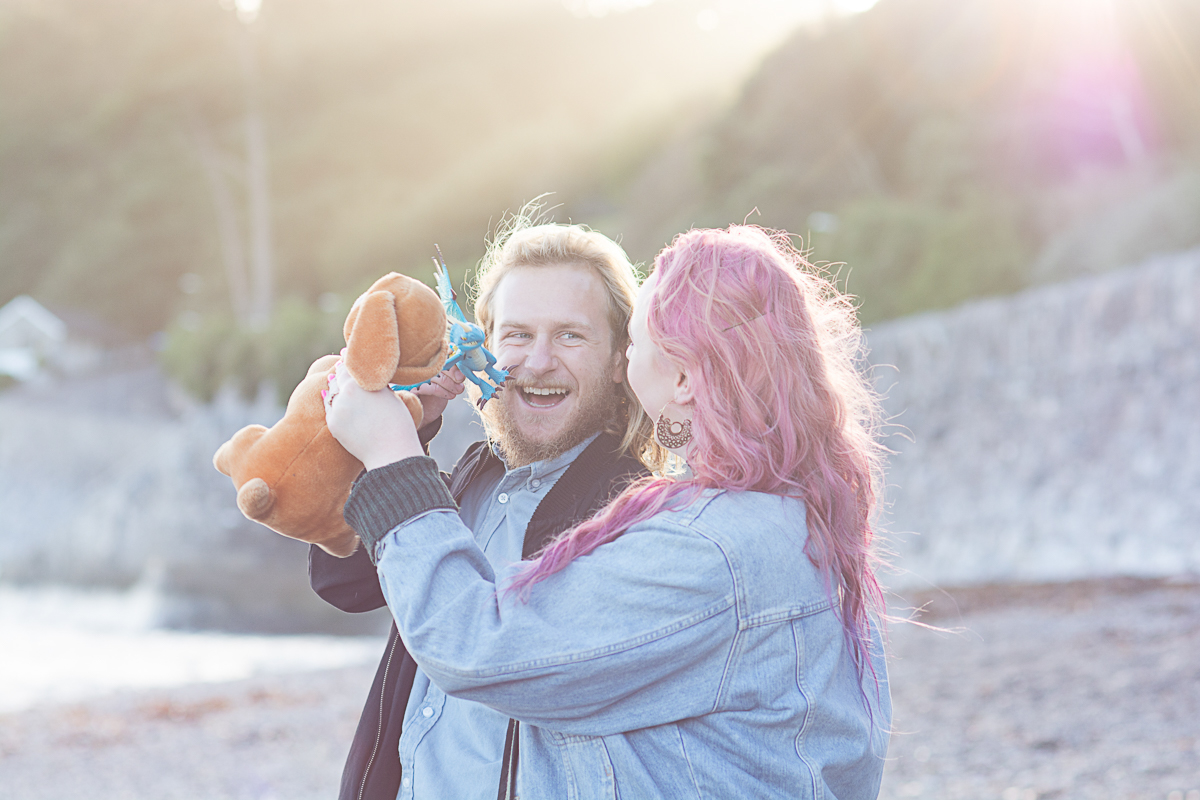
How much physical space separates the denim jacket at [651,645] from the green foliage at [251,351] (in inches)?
1097

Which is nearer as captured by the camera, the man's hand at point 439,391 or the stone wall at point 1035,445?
the man's hand at point 439,391

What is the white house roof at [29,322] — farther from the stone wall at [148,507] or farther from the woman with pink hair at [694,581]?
the woman with pink hair at [694,581]

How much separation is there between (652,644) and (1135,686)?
6.46 meters

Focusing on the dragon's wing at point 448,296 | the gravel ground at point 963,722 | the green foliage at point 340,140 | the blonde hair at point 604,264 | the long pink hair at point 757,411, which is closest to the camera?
the long pink hair at point 757,411

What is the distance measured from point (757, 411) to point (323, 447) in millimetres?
811

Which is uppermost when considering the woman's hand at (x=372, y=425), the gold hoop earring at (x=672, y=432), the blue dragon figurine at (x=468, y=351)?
the blue dragon figurine at (x=468, y=351)

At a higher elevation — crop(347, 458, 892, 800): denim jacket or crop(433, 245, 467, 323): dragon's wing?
crop(433, 245, 467, 323): dragon's wing

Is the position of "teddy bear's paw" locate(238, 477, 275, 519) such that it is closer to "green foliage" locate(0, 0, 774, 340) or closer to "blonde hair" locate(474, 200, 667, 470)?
"blonde hair" locate(474, 200, 667, 470)

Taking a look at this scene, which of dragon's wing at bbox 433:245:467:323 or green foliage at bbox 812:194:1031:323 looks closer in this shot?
dragon's wing at bbox 433:245:467:323

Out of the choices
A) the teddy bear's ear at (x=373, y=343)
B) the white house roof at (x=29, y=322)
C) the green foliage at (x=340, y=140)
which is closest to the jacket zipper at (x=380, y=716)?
the teddy bear's ear at (x=373, y=343)

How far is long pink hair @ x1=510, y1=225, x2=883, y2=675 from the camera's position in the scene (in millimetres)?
1471

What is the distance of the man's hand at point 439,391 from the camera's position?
200cm

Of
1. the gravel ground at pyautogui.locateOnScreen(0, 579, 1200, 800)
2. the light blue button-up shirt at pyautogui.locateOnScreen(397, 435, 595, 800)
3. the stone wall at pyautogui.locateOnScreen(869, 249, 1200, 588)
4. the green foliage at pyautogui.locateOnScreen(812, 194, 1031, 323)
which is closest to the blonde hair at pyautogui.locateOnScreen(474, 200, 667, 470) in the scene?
the light blue button-up shirt at pyautogui.locateOnScreen(397, 435, 595, 800)

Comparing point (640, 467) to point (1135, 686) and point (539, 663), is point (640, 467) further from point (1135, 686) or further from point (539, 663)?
point (1135, 686)
